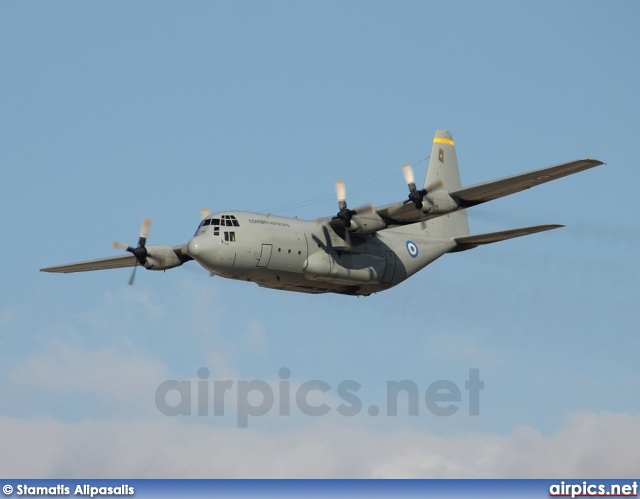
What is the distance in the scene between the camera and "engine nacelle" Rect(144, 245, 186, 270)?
39.6 m

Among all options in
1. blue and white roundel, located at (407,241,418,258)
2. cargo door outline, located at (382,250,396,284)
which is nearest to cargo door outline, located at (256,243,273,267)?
cargo door outline, located at (382,250,396,284)

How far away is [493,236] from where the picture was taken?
3841cm

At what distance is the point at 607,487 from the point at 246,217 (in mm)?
11703

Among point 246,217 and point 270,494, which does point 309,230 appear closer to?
point 246,217

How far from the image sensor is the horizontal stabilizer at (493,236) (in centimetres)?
3694

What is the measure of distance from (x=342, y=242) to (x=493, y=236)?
A: 4524 millimetres

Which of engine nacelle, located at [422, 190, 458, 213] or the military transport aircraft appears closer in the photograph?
the military transport aircraft

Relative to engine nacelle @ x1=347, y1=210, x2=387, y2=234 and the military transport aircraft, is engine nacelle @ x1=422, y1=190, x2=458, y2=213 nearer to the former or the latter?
the military transport aircraft

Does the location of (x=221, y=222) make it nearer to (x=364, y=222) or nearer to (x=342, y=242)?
(x=342, y=242)

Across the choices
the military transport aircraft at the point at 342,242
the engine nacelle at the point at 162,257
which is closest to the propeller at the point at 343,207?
the military transport aircraft at the point at 342,242

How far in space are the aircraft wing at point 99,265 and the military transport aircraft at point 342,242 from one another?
0.15 feet

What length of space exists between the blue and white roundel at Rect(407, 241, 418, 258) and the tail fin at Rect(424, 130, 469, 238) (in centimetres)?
135

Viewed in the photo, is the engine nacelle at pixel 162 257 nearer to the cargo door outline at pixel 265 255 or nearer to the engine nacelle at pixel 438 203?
the cargo door outline at pixel 265 255

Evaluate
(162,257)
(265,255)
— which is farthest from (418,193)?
(162,257)
